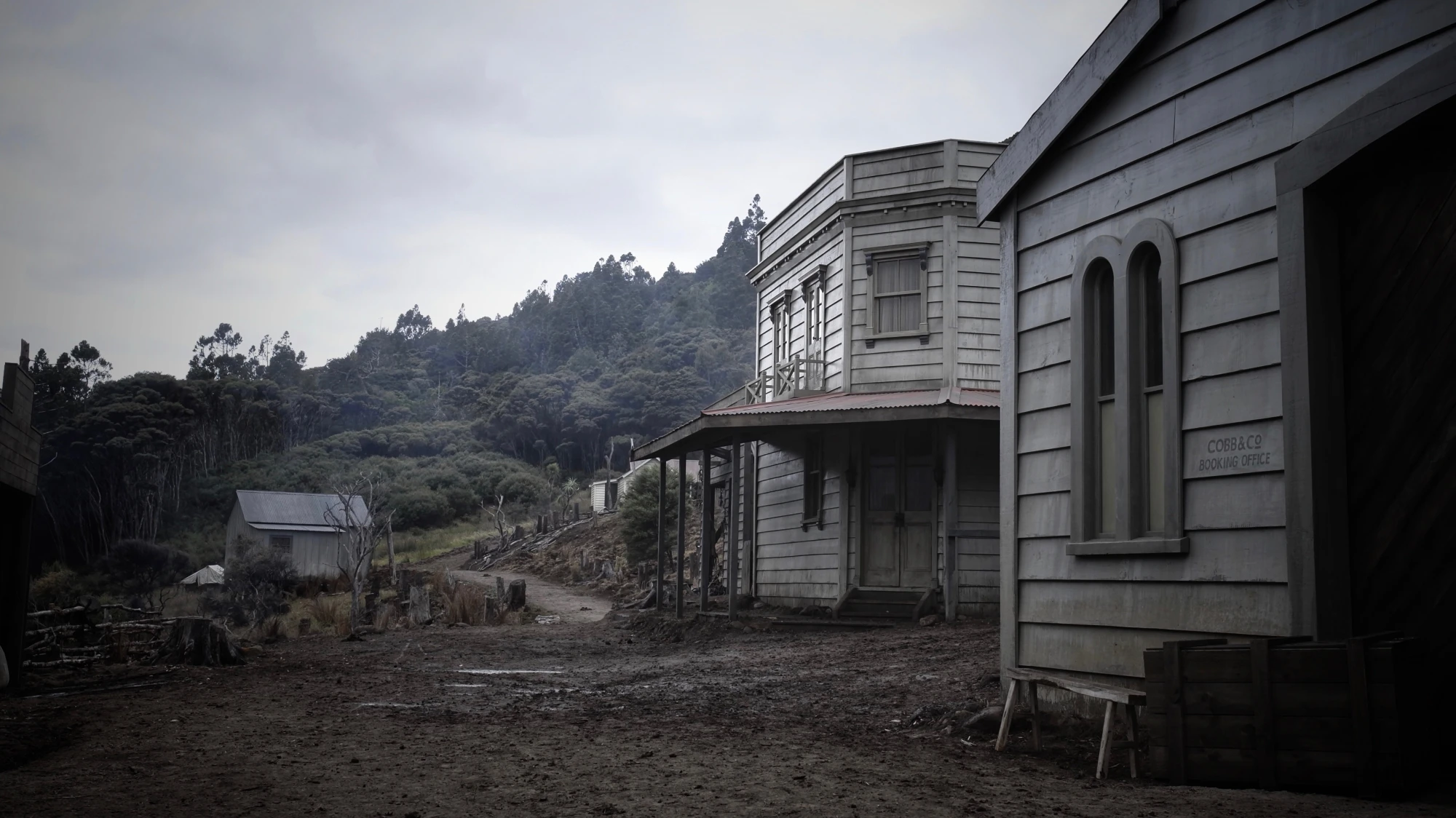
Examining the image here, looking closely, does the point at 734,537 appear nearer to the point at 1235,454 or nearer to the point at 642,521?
the point at 1235,454

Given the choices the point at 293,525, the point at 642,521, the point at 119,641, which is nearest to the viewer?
the point at 119,641

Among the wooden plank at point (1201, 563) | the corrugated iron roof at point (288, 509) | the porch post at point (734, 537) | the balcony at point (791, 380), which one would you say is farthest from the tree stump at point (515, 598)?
the corrugated iron roof at point (288, 509)

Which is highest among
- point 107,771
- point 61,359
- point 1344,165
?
point 61,359

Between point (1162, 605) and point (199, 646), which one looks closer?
point (1162, 605)

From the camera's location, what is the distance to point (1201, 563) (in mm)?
6102

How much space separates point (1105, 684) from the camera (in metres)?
6.59

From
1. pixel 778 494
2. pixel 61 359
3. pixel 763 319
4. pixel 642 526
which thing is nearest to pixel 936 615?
pixel 778 494

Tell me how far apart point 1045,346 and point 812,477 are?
1139 centimetres

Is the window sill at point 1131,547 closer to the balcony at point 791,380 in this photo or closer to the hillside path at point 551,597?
the balcony at point 791,380

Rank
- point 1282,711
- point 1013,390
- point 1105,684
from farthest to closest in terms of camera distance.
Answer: point 1013,390 → point 1105,684 → point 1282,711

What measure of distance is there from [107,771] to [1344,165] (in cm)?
722

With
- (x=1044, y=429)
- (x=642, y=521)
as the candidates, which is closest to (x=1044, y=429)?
(x=1044, y=429)

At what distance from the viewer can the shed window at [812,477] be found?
18.4m

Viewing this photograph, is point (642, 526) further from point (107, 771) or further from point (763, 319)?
point (107, 771)
